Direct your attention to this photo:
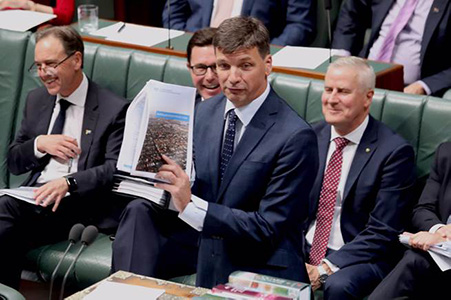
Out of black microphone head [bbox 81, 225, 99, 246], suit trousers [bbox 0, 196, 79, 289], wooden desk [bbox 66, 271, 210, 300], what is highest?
wooden desk [bbox 66, 271, 210, 300]

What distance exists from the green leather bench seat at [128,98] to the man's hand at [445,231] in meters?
0.45

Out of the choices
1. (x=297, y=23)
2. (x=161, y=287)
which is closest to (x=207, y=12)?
(x=297, y=23)

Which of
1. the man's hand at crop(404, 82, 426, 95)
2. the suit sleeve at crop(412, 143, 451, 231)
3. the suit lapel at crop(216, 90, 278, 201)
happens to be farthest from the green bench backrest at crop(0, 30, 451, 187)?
the man's hand at crop(404, 82, 426, 95)

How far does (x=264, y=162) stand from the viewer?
3270 mm

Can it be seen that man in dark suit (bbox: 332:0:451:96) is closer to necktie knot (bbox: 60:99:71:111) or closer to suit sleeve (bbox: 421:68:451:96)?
suit sleeve (bbox: 421:68:451:96)

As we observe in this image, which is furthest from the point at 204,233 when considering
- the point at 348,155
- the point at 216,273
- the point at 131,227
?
the point at 348,155

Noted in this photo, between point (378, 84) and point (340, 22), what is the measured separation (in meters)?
1.03

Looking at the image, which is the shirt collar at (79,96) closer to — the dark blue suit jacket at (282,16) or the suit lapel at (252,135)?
the suit lapel at (252,135)

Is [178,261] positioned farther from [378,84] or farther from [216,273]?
[378,84]

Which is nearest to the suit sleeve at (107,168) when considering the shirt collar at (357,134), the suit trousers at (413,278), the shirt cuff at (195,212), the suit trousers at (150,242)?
the suit trousers at (150,242)

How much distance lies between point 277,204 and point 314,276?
1.51 feet

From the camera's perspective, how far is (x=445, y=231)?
3426mm

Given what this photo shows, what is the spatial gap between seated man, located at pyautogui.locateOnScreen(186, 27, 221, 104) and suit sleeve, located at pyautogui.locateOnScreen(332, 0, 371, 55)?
140 centimetres

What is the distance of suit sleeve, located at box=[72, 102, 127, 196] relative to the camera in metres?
3.99
